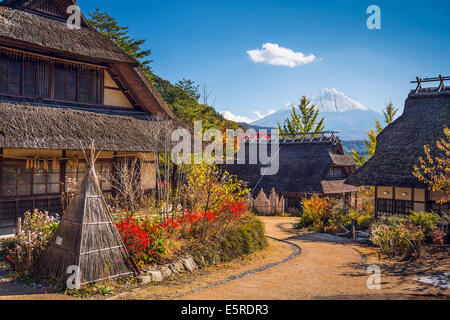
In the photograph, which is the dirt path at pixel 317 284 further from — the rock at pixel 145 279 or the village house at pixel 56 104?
the village house at pixel 56 104

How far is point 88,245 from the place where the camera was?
7.74 metres

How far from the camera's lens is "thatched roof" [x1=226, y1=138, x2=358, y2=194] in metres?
25.7

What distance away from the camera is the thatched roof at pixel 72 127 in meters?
11.1

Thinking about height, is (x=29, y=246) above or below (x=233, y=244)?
above

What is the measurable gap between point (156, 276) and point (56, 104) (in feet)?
26.6

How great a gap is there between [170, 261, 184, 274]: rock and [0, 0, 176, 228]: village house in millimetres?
4206

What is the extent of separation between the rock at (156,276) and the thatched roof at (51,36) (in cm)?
870

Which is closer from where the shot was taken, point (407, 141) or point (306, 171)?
point (407, 141)

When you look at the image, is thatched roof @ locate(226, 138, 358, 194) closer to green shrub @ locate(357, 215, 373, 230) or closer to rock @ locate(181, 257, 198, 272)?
green shrub @ locate(357, 215, 373, 230)

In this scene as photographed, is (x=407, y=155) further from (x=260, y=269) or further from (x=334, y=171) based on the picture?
(x=334, y=171)

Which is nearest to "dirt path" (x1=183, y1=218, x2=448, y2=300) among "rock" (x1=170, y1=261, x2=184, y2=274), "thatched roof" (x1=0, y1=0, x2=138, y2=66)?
"rock" (x1=170, y1=261, x2=184, y2=274)

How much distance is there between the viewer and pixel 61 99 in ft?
44.5

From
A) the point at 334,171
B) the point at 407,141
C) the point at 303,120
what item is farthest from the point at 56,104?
the point at 303,120
